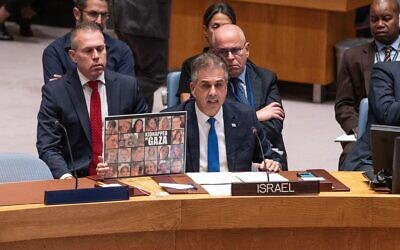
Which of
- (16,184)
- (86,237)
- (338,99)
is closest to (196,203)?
(86,237)

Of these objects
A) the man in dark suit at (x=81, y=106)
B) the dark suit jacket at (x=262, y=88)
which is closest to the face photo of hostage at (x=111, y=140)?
the man in dark suit at (x=81, y=106)

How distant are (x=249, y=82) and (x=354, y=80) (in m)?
0.99

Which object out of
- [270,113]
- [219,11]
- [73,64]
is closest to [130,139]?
[270,113]

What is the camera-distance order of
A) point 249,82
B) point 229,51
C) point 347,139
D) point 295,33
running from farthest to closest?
point 295,33 → point 347,139 → point 249,82 → point 229,51

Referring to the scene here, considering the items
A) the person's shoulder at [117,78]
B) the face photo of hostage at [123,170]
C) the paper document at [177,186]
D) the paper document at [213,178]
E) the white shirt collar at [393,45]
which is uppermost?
the white shirt collar at [393,45]

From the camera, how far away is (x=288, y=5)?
9523 mm

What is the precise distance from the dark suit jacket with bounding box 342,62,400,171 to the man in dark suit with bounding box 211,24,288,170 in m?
0.41

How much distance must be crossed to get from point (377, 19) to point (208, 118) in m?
1.93

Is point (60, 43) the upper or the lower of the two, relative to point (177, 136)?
upper

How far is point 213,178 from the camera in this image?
16.0ft

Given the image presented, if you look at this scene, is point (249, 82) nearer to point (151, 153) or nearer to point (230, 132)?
point (230, 132)

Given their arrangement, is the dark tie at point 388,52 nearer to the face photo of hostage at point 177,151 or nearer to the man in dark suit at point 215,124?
the man in dark suit at point 215,124

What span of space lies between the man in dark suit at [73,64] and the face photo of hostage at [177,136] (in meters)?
1.88

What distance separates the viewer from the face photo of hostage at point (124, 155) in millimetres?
4703
